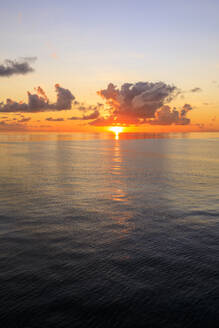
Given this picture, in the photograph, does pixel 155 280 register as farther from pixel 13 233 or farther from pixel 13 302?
pixel 13 233

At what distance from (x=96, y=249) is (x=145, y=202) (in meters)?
15.0

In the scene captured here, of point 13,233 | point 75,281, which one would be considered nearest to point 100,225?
point 13,233

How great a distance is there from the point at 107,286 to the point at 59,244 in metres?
6.59

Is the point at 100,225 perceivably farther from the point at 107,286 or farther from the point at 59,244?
the point at 107,286

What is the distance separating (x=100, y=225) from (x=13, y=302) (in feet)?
39.1

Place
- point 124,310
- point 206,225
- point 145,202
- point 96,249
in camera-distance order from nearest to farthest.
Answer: point 124,310 → point 96,249 → point 206,225 → point 145,202

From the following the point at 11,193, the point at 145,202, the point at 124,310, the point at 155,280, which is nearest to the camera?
the point at 124,310

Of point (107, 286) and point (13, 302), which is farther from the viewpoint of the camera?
point (107, 286)

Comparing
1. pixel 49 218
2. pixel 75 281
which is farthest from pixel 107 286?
pixel 49 218

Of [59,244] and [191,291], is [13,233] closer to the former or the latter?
[59,244]

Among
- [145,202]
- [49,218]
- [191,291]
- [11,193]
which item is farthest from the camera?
[11,193]

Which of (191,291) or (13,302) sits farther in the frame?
(191,291)

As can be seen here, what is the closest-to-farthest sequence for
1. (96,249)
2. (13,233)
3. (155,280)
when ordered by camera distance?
(155,280), (96,249), (13,233)

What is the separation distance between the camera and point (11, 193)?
37.1 metres
